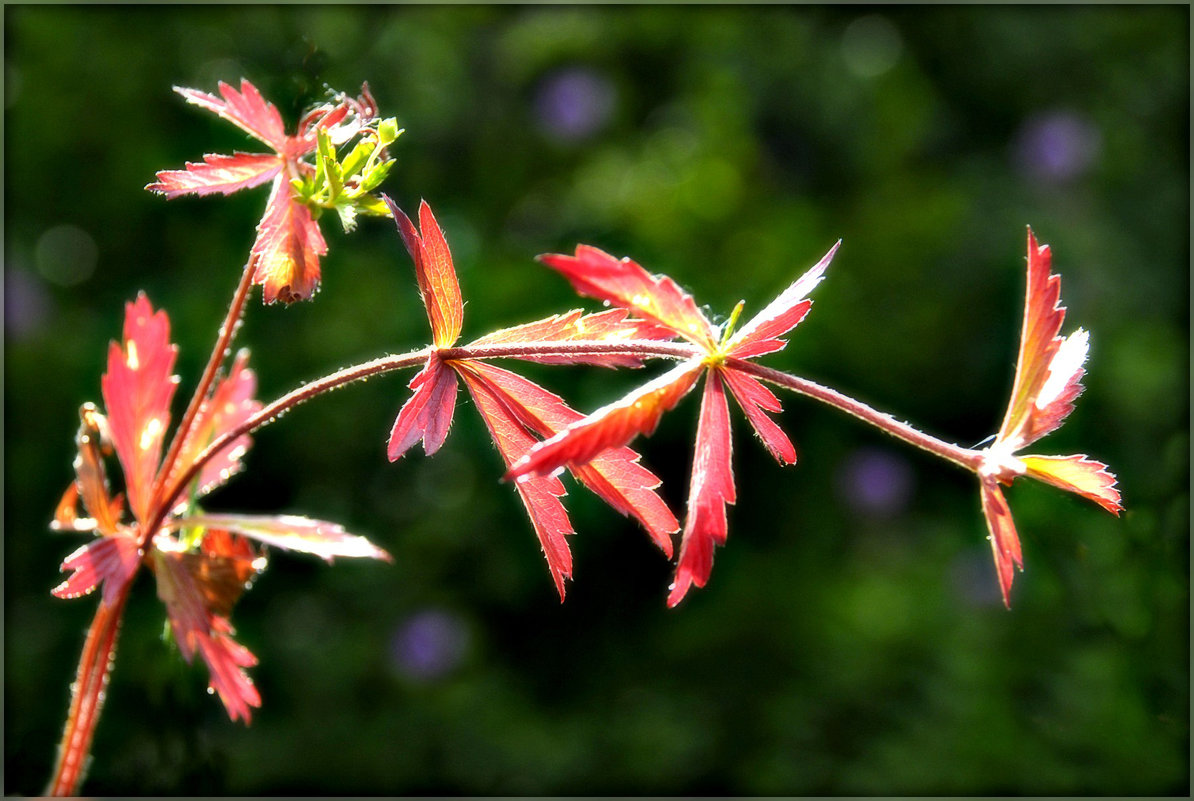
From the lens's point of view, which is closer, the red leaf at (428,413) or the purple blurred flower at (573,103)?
the red leaf at (428,413)

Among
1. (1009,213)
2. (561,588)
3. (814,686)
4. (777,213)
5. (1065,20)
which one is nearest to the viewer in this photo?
(561,588)

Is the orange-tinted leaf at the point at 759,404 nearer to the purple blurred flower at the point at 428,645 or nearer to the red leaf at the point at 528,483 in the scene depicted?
the red leaf at the point at 528,483

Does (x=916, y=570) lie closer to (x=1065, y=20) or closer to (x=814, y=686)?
(x=814, y=686)

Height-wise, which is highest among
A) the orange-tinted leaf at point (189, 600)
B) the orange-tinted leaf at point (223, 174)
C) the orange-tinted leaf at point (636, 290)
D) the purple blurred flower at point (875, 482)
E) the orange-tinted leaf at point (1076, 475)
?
the purple blurred flower at point (875, 482)

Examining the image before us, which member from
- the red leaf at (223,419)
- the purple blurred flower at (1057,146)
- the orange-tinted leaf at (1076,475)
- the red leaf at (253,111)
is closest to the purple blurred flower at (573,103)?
the purple blurred flower at (1057,146)

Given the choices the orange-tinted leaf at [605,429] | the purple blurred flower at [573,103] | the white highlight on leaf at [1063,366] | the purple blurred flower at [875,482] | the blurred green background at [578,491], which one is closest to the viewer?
the orange-tinted leaf at [605,429]

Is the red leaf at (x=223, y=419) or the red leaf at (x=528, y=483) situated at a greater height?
the red leaf at (x=223, y=419)

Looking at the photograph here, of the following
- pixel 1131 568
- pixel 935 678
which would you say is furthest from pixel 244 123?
pixel 935 678

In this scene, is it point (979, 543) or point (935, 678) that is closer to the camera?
point (935, 678)
